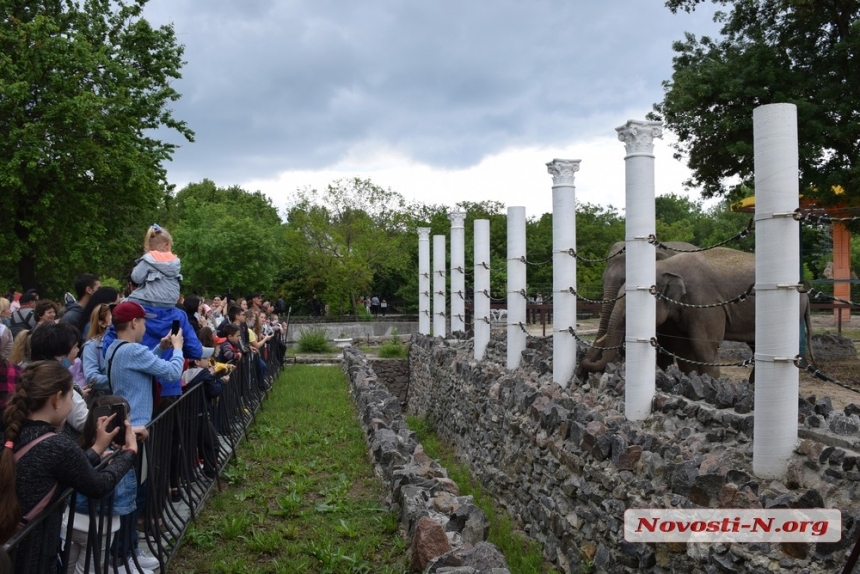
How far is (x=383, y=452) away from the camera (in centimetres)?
709

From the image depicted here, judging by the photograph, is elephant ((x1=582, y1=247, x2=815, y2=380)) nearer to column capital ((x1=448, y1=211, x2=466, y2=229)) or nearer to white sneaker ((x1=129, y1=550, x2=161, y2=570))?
column capital ((x1=448, y1=211, x2=466, y2=229))

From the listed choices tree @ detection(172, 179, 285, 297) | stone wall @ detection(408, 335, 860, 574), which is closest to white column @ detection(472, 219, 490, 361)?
stone wall @ detection(408, 335, 860, 574)

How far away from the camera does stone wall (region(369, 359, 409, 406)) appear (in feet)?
64.0

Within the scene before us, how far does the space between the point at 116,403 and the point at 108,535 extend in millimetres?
669

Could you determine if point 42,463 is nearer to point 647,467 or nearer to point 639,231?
point 647,467

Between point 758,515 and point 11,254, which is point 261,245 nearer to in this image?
point 11,254

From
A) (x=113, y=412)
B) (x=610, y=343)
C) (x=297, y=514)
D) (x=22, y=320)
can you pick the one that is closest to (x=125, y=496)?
(x=113, y=412)

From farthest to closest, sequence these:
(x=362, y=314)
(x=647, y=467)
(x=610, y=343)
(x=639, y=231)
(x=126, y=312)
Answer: (x=362, y=314)
(x=610, y=343)
(x=639, y=231)
(x=647, y=467)
(x=126, y=312)

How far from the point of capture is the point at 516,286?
10117 mm

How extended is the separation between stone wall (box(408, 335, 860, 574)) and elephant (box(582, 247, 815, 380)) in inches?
38.7

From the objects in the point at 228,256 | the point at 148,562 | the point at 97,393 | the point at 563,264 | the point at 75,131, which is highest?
the point at 75,131

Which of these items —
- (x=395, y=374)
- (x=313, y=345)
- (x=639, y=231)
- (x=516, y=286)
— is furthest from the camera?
(x=313, y=345)

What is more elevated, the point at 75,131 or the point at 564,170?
the point at 75,131

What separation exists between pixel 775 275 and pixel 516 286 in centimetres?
553
